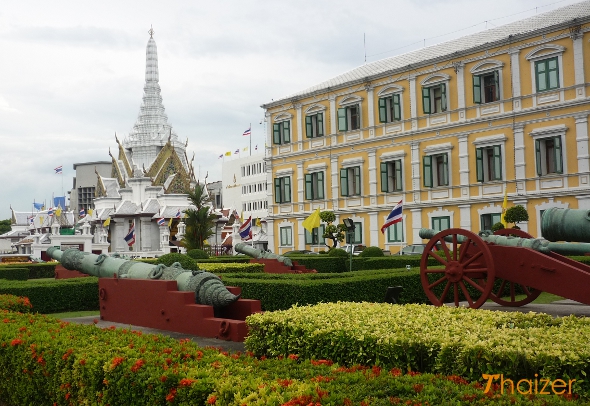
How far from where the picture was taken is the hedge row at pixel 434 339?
530cm

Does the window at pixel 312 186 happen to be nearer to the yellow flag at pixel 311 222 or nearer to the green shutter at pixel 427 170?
the green shutter at pixel 427 170

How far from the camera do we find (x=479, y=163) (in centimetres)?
3112

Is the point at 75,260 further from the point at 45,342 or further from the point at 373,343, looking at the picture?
the point at 373,343

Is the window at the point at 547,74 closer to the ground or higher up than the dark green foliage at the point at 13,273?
higher up

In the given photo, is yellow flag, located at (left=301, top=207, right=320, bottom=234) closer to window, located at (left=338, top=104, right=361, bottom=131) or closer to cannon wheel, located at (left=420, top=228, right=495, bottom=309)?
window, located at (left=338, top=104, right=361, bottom=131)

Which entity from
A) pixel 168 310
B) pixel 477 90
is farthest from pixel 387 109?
pixel 168 310

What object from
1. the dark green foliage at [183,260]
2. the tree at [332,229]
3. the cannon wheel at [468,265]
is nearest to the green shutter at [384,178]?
the tree at [332,229]

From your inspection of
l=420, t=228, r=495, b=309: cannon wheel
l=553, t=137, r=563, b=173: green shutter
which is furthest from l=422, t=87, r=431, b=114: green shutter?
l=420, t=228, r=495, b=309: cannon wheel

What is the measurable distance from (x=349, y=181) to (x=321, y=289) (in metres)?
24.2

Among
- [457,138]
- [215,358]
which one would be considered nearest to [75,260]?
[215,358]

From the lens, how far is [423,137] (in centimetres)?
3353

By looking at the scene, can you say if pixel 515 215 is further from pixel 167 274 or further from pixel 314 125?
pixel 167 274

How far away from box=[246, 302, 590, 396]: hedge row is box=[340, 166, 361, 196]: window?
28247 mm

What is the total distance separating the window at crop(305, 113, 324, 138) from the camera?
126 feet
